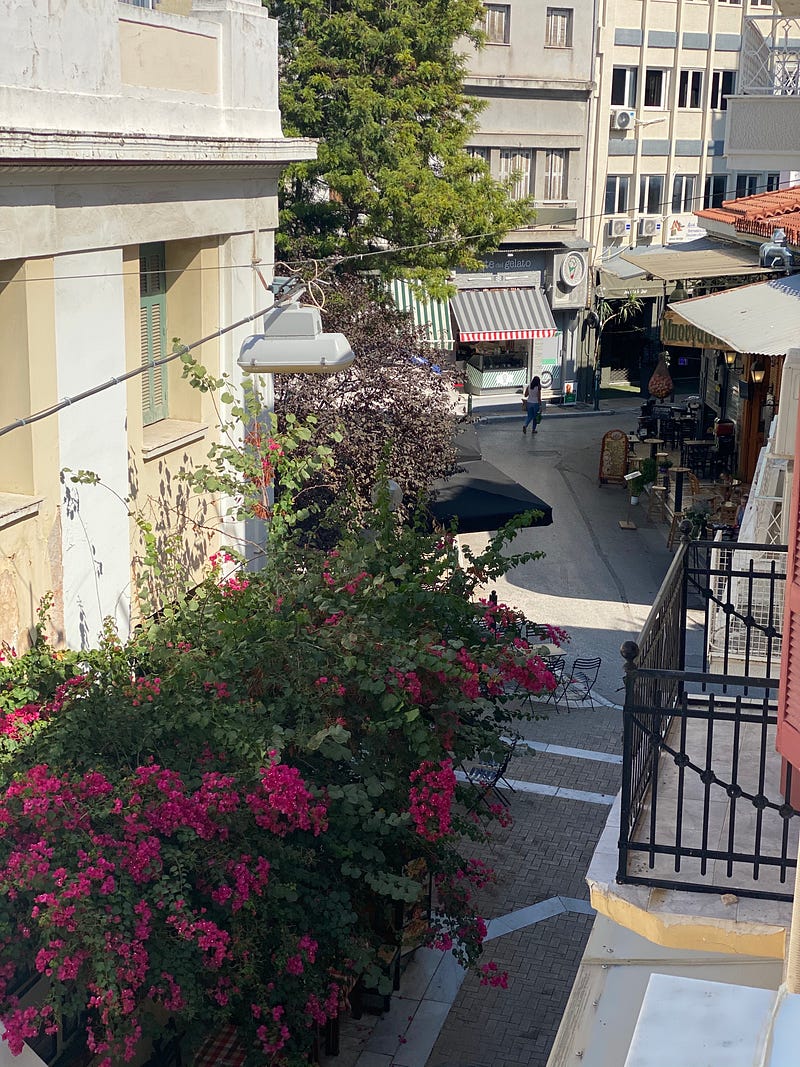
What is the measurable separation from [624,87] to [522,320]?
788cm

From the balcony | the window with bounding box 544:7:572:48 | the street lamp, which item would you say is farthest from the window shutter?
the window with bounding box 544:7:572:48

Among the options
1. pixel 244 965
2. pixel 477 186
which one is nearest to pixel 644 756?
pixel 244 965

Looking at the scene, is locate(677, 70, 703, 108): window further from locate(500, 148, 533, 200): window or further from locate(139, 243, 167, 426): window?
locate(139, 243, 167, 426): window

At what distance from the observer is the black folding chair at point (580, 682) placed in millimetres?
16016

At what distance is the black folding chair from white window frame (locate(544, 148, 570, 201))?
2062cm

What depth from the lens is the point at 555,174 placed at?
3462 centimetres

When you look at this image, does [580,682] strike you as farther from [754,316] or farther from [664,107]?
[664,107]

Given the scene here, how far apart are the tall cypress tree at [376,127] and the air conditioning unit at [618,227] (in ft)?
54.4

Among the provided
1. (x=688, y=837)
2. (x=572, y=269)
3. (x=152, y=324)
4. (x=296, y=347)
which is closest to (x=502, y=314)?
(x=572, y=269)

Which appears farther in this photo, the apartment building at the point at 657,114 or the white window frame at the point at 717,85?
the white window frame at the point at 717,85

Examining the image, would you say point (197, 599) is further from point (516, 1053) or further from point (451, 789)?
point (516, 1053)

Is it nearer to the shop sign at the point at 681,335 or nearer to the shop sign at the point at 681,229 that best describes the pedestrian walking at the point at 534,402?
the shop sign at the point at 681,335

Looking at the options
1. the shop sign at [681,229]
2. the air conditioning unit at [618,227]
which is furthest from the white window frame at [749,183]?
the air conditioning unit at [618,227]

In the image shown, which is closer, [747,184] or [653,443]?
[653,443]
